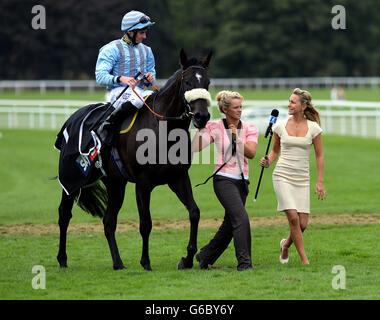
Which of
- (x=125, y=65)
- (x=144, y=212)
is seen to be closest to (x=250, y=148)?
(x=144, y=212)

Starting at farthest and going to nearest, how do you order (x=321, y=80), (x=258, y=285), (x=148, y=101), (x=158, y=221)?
(x=321, y=80) < (x=158, y=221) < (x=148, y=101) < (x=258, y=285)

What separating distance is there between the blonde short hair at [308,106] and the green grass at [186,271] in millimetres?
1416

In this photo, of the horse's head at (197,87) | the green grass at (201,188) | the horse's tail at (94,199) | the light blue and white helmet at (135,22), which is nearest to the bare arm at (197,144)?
the horse's head at (197,87)

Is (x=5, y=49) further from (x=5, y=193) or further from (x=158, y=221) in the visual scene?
(x=158, y=221)

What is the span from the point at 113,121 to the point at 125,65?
638mm

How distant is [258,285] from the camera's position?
694 cm

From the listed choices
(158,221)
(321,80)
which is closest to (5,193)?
(158,221)

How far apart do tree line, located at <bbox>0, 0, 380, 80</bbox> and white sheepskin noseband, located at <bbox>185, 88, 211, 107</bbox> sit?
4754 centimetres

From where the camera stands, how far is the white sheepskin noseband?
7.26 meters

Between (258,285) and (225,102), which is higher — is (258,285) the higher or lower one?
the lower one

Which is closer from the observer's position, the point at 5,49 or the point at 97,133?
the point at 97,133

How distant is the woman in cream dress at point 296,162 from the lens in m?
7.95

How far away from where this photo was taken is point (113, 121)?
8.20 meters

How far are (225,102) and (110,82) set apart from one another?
1.27 m
